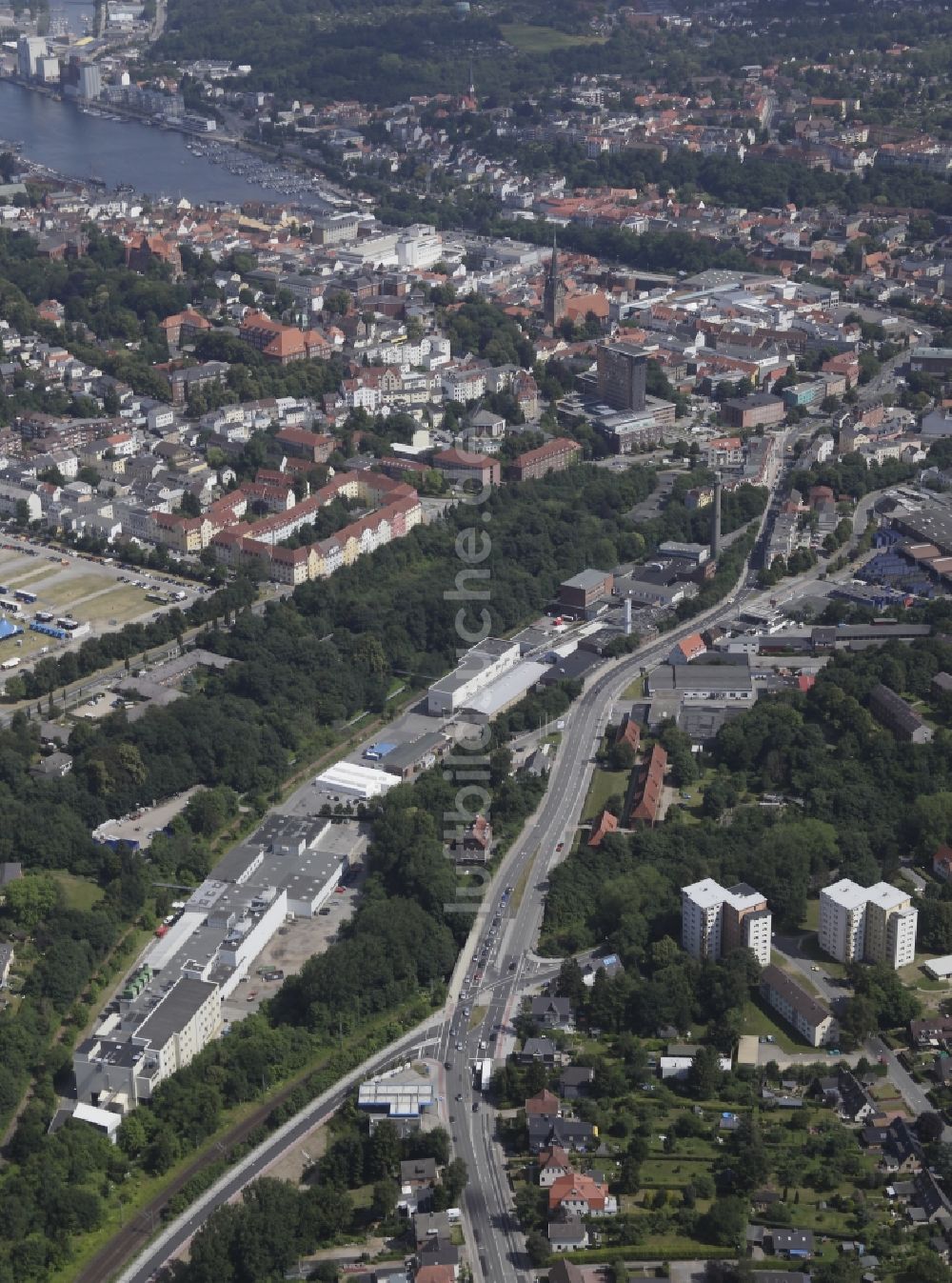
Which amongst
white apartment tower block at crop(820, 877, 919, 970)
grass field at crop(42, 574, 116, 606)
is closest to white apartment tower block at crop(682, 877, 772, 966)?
white apartment tower block at crop(820, 877, 919, 970)

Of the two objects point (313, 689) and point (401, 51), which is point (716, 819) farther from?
point (401, 51)

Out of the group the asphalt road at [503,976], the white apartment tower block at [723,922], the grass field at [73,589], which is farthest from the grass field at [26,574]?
the white apartment tower block at [723,922]

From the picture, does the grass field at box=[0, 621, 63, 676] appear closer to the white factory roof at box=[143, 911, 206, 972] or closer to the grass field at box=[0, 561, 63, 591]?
the grass field at box=[0, 561, 63, 591]

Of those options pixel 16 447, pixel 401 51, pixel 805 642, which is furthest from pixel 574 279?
pixel 401 51

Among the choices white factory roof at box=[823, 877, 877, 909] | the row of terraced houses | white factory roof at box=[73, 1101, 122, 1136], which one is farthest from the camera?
the row of terraced houses

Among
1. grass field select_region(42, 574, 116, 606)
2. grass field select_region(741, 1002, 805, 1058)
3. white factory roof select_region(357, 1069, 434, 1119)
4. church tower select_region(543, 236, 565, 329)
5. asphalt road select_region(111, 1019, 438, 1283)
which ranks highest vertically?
church tower select_region(543, 236, 565, 329)

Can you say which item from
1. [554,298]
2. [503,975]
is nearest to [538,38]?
[554,298]

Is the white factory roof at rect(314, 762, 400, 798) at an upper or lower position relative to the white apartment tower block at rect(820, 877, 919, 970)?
lower

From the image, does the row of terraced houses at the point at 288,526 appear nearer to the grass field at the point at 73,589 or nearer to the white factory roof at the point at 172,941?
the grass field at the point at 73,589
